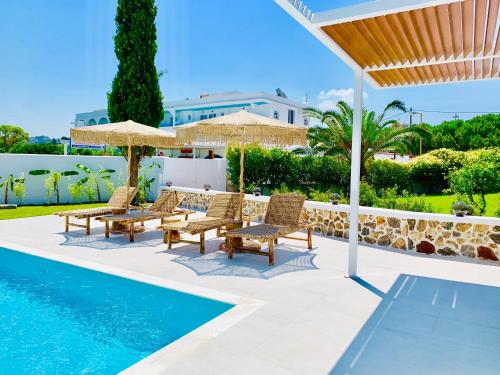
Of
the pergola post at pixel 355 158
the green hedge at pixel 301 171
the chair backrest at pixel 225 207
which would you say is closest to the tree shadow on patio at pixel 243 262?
the pergola post at pixel 355 158

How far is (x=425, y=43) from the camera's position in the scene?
20.9 feet

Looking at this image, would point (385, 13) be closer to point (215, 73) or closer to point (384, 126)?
point (384, 126)

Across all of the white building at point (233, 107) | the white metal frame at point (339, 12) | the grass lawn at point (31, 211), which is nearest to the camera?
the white metal frame at point (339, 12)

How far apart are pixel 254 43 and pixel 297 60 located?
7248mm

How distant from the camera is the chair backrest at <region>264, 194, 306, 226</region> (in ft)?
32.5

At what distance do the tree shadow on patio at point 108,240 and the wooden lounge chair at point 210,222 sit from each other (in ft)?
1.80

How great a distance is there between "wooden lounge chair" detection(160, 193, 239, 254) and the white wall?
905cm

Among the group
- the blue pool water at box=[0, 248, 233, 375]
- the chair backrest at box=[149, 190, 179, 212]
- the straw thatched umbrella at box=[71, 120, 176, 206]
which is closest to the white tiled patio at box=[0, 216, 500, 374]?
the blue pool water at box=[0, 248, 233, 375]

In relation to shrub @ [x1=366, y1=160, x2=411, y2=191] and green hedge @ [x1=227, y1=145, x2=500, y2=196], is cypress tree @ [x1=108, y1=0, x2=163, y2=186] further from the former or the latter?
shrub @ [x1=366, y1=160, x2=411, y2=191]

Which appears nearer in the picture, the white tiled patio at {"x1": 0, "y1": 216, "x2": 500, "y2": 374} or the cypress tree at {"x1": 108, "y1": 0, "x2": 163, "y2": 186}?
the white tiled patio at {"x1": 0, "y1": 216, "x2": 500, "y2": 374}

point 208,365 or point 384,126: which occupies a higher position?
point 384,126

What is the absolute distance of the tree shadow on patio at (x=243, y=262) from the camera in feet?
25.3

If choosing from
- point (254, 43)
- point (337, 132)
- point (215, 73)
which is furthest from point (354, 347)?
point (215, 73)

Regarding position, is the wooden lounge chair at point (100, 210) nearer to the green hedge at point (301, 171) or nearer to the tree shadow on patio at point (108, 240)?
the tree shadow on patio at point (108, 240)
